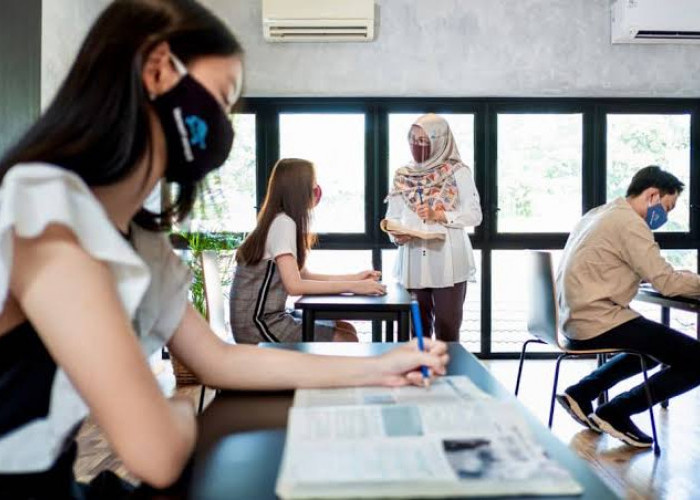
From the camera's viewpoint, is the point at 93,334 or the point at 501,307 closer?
the point at 93,334

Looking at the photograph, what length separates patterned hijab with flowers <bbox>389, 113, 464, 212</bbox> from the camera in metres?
3.50

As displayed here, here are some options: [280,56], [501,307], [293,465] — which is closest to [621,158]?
[501,307]

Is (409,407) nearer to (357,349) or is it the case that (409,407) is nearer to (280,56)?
(357,349)

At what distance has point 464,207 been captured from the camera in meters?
3.53

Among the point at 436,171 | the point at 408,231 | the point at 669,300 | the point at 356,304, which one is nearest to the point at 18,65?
the point at 356,304

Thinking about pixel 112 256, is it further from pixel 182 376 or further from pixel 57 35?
pixel 182 376

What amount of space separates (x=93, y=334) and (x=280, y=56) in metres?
4.13

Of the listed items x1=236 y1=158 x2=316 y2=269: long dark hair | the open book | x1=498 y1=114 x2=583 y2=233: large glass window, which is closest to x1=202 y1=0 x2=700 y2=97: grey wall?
x1=498 y1=114 x2=583 y2=233: large glass window

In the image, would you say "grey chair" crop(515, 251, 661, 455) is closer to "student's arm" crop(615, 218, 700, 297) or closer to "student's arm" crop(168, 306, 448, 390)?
"student's arm" crop(615, 218, 700, 297)

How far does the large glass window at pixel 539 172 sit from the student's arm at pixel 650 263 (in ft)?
6.18

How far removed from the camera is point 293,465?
624mm

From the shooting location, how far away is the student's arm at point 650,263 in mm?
2629

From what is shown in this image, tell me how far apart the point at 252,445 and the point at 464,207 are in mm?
2907

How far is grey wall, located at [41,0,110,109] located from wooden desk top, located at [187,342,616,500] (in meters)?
2.38
